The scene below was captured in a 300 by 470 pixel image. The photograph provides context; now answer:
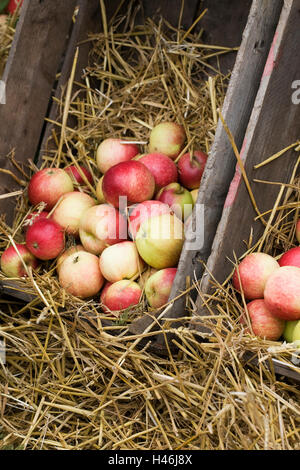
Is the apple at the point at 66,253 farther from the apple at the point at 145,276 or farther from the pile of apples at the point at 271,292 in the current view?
the pile of apples at the point at 271,292

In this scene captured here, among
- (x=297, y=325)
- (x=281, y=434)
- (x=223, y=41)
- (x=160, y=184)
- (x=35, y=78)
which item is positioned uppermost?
(x=223, y=41)

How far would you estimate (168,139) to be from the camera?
2680 millimetres

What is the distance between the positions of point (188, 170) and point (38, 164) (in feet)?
2.78

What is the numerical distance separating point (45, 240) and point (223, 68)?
1285 mm

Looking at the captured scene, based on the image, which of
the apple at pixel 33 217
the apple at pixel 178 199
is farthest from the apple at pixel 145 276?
the apple at pixel 33 217

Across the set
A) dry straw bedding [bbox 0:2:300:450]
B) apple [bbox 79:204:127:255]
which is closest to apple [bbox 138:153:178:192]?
dry straw bedding [bbox 0:2:300:450]

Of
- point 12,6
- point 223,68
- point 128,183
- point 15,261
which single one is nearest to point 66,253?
point 15,261

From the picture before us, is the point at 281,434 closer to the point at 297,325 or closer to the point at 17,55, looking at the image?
the point at 297,325

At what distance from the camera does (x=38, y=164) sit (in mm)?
2918

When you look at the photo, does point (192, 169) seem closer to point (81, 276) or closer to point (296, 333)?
point (81, 276)
